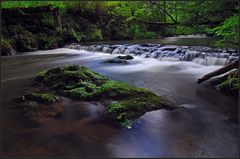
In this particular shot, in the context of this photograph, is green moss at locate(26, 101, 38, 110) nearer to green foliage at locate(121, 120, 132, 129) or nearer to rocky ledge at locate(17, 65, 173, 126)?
rocky ledge at locate(17, 65, 173, 126)

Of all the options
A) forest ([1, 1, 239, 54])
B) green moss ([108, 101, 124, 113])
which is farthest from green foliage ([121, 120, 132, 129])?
forest ([1, 1, 239, 54])

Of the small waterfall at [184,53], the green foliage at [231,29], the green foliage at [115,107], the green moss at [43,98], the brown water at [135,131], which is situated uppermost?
the green foliage at [231,29]

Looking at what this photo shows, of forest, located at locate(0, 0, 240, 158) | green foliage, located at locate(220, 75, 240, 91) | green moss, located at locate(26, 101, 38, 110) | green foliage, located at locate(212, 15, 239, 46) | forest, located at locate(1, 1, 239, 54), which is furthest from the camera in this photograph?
green foliage, located at locate(220, 75, 240, 91)

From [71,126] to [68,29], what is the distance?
19819 mm

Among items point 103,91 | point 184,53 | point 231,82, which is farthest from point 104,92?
point 184,53

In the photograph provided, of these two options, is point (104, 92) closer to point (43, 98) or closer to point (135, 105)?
point (135, 105)

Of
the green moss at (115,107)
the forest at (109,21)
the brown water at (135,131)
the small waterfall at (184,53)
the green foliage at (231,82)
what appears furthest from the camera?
the small waterfall at (184,53)

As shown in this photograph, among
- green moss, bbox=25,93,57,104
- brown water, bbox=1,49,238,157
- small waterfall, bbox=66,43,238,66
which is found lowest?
brown water, bbox=1,49,238,157

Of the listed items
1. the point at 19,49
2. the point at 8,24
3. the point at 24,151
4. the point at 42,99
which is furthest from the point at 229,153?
the point at 8,24

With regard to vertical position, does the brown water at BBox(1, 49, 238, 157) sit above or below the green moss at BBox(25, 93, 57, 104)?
below

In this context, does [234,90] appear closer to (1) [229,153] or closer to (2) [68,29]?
(1) [229,153]

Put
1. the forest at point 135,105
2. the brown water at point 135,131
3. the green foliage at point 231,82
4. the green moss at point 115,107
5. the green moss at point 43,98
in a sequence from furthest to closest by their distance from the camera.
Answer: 1. the green foliage at point 231,82
2. the green moss at point 43,98
3. the green moss at point 115,107
4. the forest at point 135,105
5. the brown water at point 135,131

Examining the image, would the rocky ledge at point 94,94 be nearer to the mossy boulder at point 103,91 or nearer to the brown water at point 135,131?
the mossy boulder at point 103,91

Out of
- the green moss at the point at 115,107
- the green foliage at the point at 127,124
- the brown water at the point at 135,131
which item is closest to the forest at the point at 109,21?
the brown water at the point at 135,131
